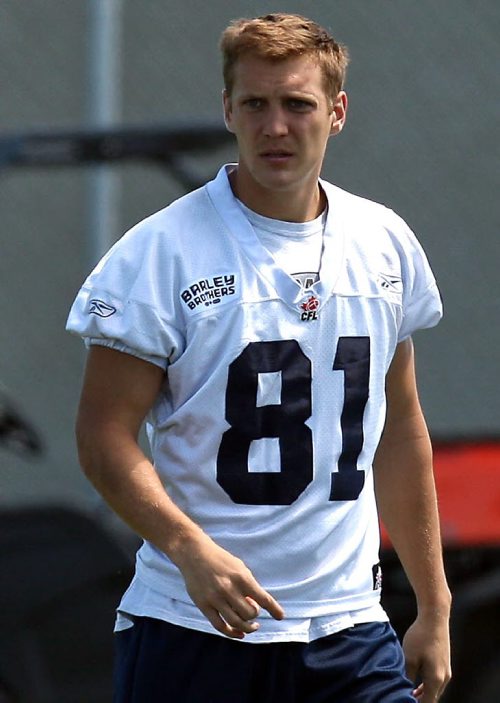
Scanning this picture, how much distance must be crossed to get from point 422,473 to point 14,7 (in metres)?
5.00

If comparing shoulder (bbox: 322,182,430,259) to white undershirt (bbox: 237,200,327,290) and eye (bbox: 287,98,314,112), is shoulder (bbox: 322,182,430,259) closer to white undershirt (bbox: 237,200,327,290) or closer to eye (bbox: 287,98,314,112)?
white undershirt (bbox: 237,200,327,290)

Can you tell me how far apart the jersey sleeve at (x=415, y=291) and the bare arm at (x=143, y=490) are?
1.67 feet

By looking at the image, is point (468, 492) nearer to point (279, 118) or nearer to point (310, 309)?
point (310, 309)

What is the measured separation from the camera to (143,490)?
8.45 ft

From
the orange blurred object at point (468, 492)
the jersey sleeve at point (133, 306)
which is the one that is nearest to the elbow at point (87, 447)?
the jersey sleeve at point (133, 306)

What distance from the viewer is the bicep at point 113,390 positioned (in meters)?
2.64

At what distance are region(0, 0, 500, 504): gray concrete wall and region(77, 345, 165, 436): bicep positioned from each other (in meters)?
4.69

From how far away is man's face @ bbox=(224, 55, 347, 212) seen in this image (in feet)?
8.86

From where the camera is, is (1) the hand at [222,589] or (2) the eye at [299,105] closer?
(1) the hand at [222,589]

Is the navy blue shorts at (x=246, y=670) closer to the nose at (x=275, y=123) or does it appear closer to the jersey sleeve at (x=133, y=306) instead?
the jersey sleeve at (x=133, y=306)

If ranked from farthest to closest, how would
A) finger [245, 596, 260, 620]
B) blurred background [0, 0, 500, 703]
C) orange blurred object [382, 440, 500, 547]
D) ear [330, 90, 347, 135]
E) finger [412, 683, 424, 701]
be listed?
blurred background [0, 0, 500, 703], orange blurred object [382, 440, 500, 547], finger [412, 683, 424, 701], ear [330, 90, 347, 135], finger [245, 596, 260, 620]

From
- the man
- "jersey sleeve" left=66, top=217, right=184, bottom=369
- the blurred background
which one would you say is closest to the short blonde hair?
the man

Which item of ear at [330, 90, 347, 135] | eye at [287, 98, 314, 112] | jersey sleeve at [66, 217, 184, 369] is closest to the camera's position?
jersey sleeve at [66, 217, 184, 369]

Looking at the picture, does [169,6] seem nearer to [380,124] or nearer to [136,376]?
[380,124]
